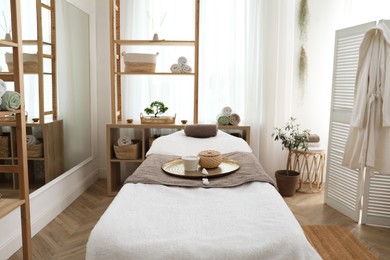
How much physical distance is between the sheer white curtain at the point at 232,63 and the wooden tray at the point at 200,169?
1785 mm

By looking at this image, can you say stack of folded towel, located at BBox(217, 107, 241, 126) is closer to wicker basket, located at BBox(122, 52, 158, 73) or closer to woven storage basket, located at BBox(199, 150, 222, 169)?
wicker basket, located at BBox(122, 52, 158, 73)

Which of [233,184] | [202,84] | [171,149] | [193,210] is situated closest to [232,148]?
[171,149]

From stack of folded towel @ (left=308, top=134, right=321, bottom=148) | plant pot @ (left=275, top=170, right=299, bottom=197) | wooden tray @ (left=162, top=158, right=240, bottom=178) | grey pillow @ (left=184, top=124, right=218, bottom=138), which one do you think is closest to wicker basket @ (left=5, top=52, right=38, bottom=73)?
grey pillow @ (left=184, top=124, right=218, bottom=138)

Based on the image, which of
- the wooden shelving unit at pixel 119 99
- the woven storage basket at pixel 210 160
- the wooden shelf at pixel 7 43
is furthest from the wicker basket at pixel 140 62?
the woven storage basket at pixel 210 160

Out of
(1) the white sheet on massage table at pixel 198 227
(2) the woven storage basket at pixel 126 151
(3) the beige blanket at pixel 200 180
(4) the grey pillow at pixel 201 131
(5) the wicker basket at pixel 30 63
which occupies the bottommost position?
(2) the woven storage basket at pixel 126 151

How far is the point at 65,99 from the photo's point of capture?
10.0 ft

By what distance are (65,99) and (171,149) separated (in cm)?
132

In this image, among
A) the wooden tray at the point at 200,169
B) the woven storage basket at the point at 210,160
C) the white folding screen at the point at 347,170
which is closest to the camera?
the wooden tray at the point at 200,169

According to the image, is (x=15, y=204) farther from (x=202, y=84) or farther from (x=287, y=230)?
(x=202, y=84)

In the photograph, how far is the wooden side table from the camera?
342cm

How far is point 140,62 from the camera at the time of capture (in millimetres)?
3258

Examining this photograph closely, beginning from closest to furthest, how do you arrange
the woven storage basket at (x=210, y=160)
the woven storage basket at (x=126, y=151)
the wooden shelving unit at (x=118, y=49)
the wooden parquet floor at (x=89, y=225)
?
the woven storage basket at (x=210, y=160) < the wooden parquet floor at (x=89, y=225) < the wooden shelving unit at (x=118, y=49) < the woven storage basket at (x=126, y=151)

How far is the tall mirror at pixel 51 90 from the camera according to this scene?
7.04 ft

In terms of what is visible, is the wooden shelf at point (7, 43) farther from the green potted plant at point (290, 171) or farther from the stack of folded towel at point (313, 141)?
the stack of folded towel at point (313, 141)
